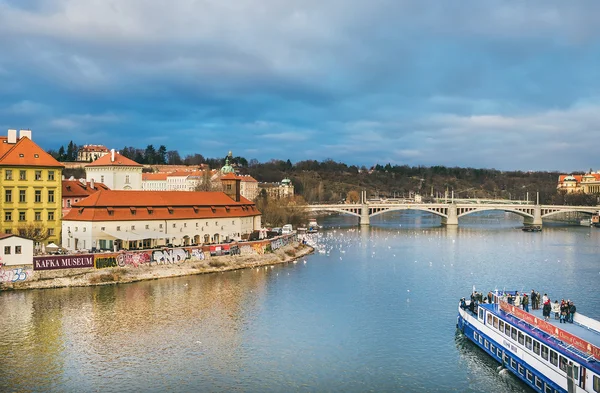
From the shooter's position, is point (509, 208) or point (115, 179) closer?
point (115, 179)

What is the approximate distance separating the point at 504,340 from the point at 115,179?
49385mm

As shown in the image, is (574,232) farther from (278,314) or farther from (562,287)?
(278,314)

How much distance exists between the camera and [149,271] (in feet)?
137

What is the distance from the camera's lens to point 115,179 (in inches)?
2515

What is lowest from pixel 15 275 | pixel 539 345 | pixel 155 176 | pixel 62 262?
pixel 539 345

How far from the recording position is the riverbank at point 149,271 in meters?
37.4

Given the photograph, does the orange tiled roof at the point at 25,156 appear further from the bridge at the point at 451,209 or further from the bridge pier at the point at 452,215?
the bridge pier at the point at 452,215

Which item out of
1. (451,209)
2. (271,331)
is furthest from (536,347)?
(451,209)

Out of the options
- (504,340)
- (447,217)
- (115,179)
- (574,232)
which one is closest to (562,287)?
(504,340)

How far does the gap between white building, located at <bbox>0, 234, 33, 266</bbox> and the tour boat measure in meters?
26.3

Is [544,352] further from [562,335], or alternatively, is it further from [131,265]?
[131,265]

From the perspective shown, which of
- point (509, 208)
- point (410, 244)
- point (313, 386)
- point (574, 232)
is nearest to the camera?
point (313, 386)

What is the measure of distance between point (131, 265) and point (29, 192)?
408 inches

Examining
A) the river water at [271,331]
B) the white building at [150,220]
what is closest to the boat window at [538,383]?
the river water at [271,331]
